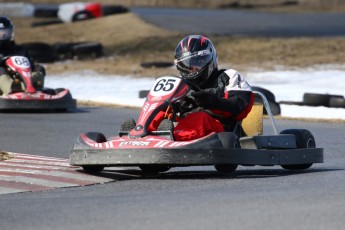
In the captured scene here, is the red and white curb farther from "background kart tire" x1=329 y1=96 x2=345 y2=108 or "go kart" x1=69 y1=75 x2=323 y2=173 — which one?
"background kart tire" x1=329 y1=96 x2=345 y2=108

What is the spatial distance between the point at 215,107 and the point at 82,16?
70.2ft

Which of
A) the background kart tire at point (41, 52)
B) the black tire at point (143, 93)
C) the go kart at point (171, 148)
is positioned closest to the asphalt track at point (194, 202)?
the go kart at point (171, 148)

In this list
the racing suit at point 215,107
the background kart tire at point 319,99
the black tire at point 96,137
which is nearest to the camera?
the racing suit at point 215,107

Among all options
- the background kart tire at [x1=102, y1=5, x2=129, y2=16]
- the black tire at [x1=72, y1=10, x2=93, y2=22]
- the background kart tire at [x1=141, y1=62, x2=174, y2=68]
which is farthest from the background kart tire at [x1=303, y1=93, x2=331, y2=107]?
the black tire at [x1=72, y1=10, x2=93, y2=22]

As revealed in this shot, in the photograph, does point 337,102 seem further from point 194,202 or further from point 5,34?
point 194,202

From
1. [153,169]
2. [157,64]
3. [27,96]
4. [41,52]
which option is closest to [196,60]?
[153,169]

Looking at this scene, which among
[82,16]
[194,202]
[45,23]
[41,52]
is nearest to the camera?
[194,202]

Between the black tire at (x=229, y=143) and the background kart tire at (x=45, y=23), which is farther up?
the black tire at (x=229, y=143)

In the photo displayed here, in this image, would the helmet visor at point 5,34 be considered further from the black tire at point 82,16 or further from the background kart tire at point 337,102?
the black tire at point 82,16

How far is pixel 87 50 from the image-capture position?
23.8m

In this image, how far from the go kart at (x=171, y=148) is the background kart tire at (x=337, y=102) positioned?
18.8 feet

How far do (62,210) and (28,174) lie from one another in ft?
6.27

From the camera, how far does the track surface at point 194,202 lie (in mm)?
5738

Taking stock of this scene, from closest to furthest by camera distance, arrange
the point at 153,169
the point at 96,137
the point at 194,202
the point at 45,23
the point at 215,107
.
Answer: the point at 194,202, the point at 215,107, the point at 96,137, the point at 153,169, the point at 45,23
